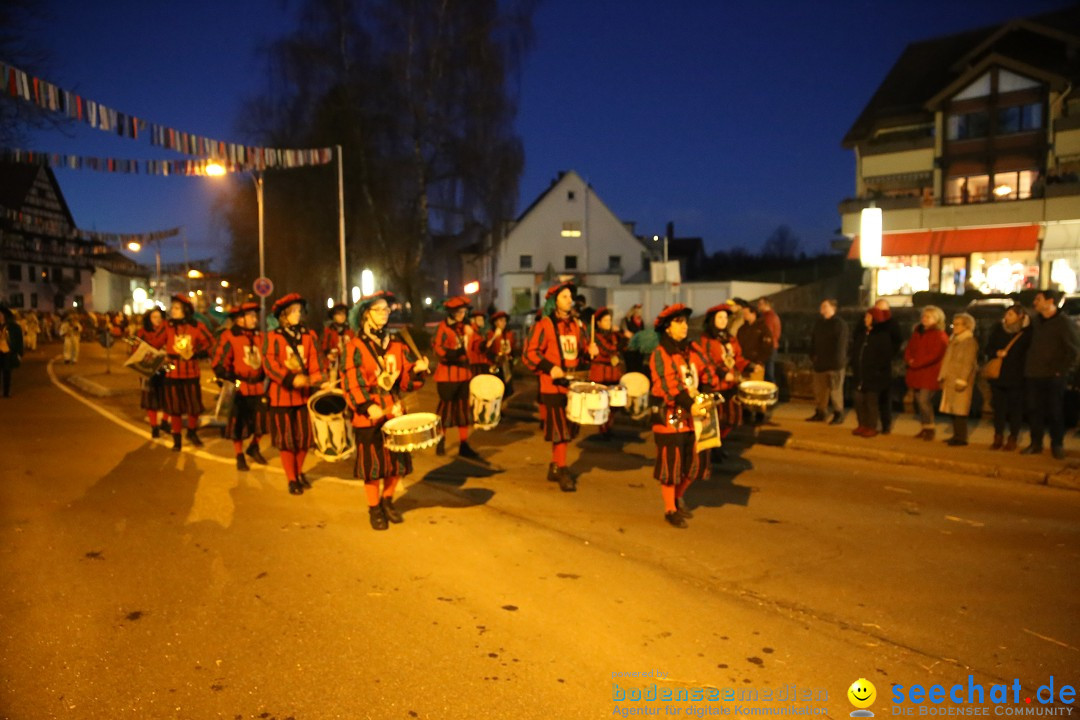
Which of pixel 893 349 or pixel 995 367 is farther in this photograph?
pixel 893 349

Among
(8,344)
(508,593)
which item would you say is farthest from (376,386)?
(8,344)

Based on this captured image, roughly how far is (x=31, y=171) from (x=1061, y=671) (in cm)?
7037

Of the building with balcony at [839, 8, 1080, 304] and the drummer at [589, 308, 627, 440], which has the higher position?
the building with balcony at [839, 8, 1080, 304]

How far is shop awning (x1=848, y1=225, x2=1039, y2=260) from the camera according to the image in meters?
28.9

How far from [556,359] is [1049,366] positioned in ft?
19.6

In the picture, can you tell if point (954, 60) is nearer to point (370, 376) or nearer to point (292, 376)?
point (292, 376)

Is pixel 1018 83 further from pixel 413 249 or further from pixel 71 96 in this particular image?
pixel 71 96

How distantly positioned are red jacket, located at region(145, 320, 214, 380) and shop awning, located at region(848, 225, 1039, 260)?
2725cm

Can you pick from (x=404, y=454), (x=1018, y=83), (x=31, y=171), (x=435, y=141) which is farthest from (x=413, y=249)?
(x=31, y=171)

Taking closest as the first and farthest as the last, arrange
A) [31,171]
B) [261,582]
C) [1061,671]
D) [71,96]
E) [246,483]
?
[1061,671], [261,582], [246,483], [71,96], [31,171]

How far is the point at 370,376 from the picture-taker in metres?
6.68

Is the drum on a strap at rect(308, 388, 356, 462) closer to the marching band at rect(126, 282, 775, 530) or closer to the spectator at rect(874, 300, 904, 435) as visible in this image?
the marching band at rect(126, 282, 775, 530)

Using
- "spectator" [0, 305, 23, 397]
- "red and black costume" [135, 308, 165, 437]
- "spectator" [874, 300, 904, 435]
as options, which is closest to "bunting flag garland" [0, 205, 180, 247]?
"spectator" [0, 305, 23, 397]

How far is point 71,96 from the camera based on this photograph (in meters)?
12.2
